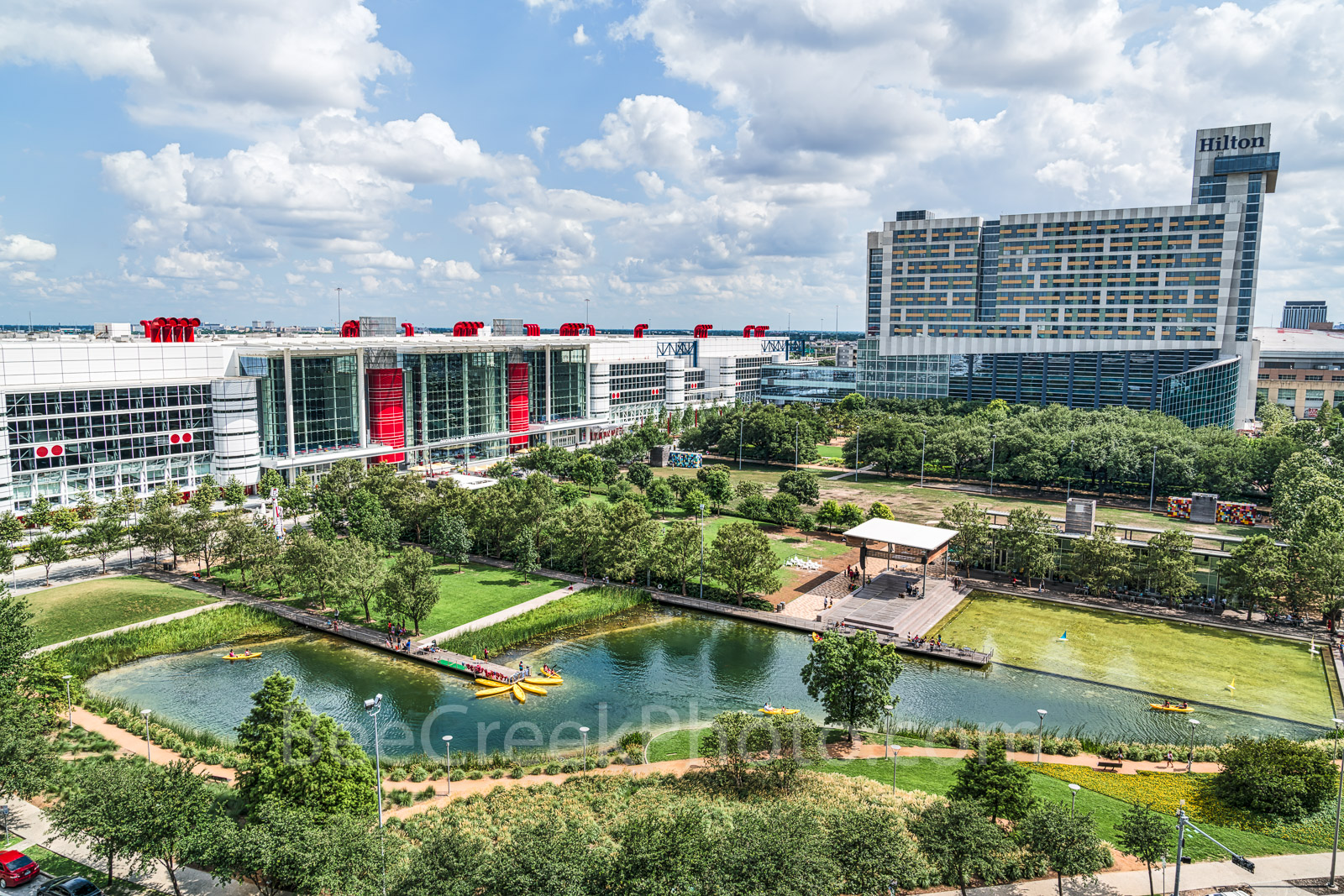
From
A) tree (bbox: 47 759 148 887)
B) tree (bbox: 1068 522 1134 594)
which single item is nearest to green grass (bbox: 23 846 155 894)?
tree (bbox: 47 759 148 887)

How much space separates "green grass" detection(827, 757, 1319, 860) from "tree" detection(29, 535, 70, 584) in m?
52.4

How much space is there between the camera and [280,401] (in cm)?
8275

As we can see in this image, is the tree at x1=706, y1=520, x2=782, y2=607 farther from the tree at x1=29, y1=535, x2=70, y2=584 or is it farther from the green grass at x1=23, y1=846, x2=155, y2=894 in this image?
the tree at x1=29, y1=535, x2=70, y2=584

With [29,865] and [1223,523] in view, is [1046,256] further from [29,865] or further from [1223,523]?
[29,865]

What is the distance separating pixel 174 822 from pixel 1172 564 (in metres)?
55.1

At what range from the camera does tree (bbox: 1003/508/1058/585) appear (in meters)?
57.1

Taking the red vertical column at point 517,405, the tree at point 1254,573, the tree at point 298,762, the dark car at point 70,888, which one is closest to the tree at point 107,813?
the dark car at point 70,888

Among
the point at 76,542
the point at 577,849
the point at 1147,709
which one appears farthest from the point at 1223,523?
the point at 76,542

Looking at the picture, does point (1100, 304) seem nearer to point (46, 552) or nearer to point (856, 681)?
point (856, 681)

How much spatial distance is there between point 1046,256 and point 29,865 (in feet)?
504

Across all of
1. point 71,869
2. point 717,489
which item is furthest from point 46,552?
point 717,489

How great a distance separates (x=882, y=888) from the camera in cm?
2425

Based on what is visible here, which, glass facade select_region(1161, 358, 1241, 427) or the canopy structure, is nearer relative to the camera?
the canopy structure

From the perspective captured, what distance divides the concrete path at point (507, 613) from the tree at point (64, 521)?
3401cm
